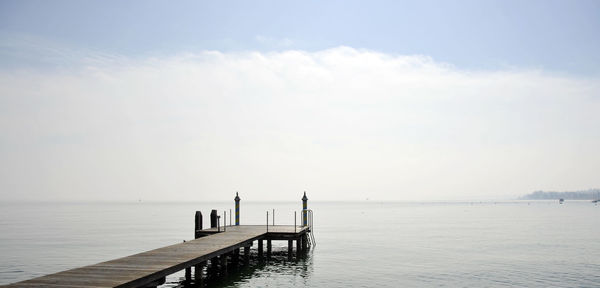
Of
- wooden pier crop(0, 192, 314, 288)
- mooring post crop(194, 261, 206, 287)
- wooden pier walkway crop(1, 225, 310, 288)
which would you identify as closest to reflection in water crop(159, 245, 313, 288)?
mooring post crop(194, 261, 206, 287)

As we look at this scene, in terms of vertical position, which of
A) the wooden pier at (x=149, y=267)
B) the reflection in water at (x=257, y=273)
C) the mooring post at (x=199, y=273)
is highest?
the wooden pier at (x=149, y=267)

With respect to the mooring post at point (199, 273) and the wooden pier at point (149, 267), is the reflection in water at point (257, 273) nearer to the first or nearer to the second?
the mooring post at point (199, 273)

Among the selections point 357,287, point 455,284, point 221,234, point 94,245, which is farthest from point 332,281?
point 94,245

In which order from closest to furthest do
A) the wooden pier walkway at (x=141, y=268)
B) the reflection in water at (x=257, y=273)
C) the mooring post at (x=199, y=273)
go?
the wooden pier walkway at (x=141, y=268)
the mooring post at (x=199, y=273)
the reflection in water at (x=257, y=273)

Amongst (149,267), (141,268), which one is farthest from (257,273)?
(141,268)

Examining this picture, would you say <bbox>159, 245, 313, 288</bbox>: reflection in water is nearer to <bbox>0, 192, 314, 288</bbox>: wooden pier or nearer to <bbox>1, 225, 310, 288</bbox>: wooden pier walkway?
<bbox>0, 192, 314, 288</bbox>: wooden pier

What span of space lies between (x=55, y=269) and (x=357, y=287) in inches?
663

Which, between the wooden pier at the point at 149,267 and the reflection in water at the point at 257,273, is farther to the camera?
the reflection in water at the point at 257,273

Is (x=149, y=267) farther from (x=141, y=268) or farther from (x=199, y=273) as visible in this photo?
(x=199, y=273)

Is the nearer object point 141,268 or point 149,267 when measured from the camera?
point 141,268

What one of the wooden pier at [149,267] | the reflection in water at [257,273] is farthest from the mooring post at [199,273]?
the reflection in water at [257,273]

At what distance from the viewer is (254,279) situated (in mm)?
22594

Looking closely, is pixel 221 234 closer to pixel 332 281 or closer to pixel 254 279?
pixel 254 279

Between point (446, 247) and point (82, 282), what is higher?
point (82, 282)
